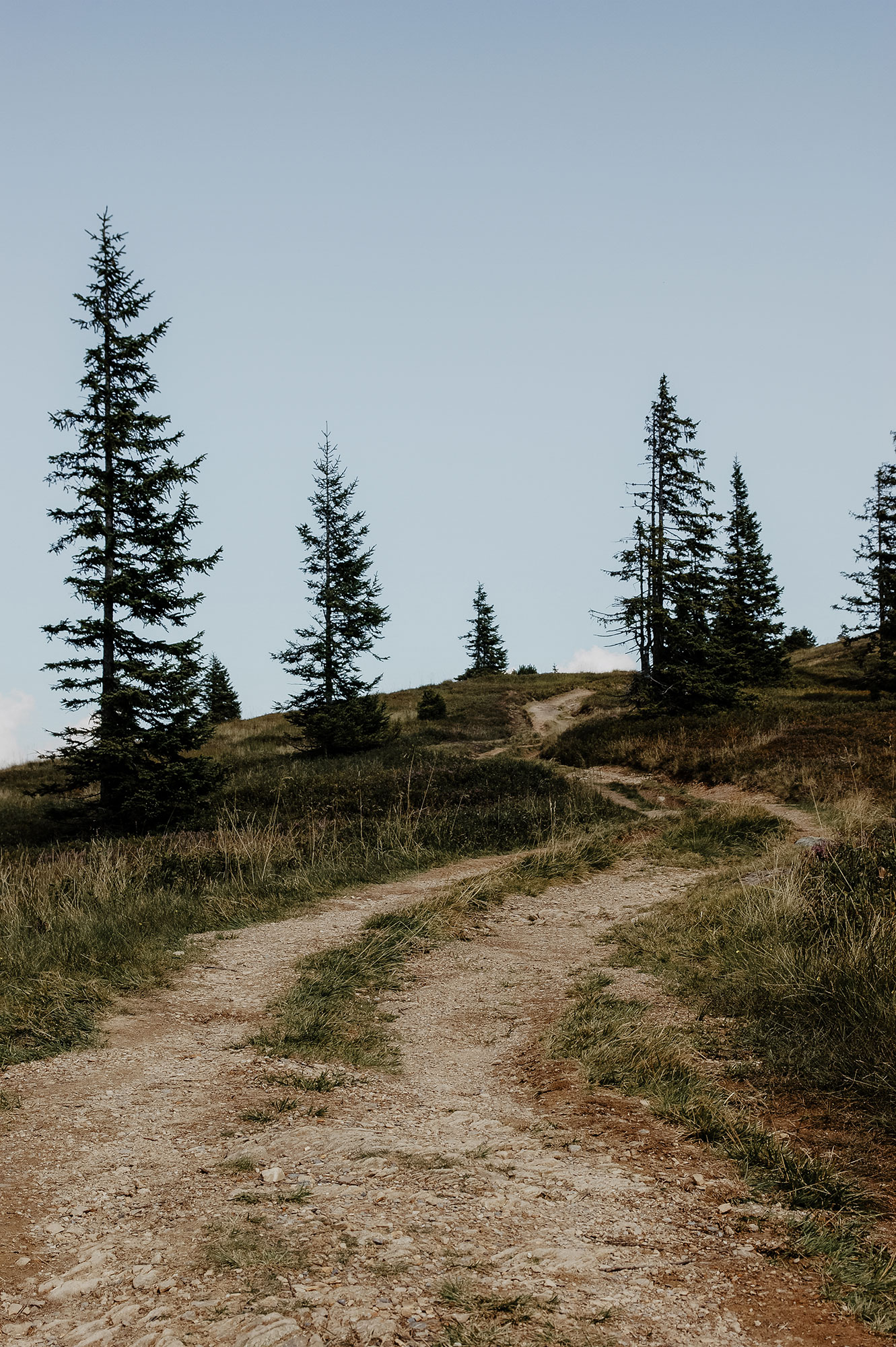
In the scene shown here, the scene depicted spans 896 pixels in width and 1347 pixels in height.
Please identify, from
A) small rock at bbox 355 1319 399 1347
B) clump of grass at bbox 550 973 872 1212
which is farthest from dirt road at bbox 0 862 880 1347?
clump of grass at bbox 550 973 872 1212

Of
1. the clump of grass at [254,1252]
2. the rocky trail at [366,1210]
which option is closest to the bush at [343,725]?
the rocky trail at [366,1210]

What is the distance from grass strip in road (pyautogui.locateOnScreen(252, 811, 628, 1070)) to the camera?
6.63 metres

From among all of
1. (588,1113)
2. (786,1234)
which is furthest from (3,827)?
(786,1234)

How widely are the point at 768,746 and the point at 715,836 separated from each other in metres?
9.12

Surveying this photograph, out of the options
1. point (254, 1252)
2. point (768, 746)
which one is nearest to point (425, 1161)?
point (254, 1252)

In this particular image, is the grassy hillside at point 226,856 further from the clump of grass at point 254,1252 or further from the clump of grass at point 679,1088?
the clump of grass at point 679,1088

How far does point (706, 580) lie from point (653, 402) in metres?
7.71

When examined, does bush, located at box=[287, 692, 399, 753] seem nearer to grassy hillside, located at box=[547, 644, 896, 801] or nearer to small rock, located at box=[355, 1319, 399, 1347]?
grassy hillside, located at box=[547, 644, 896, 801]

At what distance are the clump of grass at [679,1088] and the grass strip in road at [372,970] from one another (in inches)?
61.4

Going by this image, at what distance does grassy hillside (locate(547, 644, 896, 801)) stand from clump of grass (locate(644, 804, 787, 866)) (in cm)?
215

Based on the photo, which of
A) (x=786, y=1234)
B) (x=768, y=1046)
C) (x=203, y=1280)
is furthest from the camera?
(x=768, y=1046)

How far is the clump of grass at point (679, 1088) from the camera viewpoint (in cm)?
415

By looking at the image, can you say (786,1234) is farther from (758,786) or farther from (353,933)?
(758,786)

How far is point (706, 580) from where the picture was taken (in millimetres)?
34438
